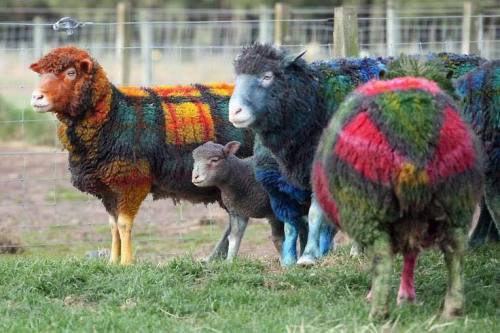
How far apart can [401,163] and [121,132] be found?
3.53m

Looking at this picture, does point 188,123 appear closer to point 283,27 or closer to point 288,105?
point 288,105

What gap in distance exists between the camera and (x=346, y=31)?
9977mm

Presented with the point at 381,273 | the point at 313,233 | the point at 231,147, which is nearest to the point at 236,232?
the point at 231,147

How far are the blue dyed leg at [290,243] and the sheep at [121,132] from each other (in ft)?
3.50

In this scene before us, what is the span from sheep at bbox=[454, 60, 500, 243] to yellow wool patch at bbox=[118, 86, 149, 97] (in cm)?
294

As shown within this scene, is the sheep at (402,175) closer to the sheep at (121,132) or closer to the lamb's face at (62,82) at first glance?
the sheep at (121,132)

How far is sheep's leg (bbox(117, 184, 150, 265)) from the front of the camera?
8812 mm

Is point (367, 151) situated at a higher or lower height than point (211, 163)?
higher

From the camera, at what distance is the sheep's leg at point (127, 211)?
347 inches

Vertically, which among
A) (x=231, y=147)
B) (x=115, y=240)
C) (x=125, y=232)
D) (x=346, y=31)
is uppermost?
(x=346, y=31)

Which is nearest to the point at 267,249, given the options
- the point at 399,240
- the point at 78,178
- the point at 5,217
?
the point at 78,178

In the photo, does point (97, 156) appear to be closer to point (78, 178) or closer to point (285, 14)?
point (78, 178)

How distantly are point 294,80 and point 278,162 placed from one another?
2.26 ft

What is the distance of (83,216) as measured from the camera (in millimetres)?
12789
